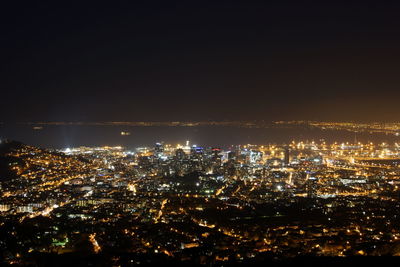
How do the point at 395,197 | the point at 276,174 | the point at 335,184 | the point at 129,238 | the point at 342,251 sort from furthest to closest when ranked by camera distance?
1. the point at 276,174
2. the point at 335,184
3. the point at 395,197
4. the point at 129,238
5. the point at 342,251

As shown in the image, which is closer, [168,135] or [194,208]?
[194,208]

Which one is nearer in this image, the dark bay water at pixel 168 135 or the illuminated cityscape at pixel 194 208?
the illuminated cityscape at pixel 194 208

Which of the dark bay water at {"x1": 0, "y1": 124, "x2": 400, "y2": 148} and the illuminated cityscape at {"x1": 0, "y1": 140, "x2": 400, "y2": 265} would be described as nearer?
the illuminated cityscape at {"x1": 0, "y1": 140, "x2": 400, "y2": 265}

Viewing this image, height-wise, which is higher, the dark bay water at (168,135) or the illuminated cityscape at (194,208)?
the dark bay water at (168,135)

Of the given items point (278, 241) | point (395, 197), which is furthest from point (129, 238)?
point (395, 197)

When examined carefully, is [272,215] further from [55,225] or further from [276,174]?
[276,174]

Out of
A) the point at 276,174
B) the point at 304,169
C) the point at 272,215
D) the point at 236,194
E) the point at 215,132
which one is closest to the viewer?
the point at 272,215

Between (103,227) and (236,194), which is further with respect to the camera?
(236,194)

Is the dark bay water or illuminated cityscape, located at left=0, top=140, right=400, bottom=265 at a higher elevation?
the dark bay water
